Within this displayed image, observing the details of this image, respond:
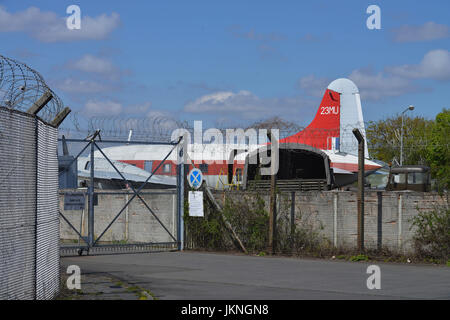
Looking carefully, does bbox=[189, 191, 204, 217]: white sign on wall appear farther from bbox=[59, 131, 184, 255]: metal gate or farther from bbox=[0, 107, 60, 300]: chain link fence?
bbox=[0, 107, 60, 300]: chain link fence

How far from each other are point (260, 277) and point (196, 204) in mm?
6934

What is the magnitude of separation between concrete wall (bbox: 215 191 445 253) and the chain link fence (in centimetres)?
1009

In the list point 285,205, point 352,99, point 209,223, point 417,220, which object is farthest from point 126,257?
point 352,99

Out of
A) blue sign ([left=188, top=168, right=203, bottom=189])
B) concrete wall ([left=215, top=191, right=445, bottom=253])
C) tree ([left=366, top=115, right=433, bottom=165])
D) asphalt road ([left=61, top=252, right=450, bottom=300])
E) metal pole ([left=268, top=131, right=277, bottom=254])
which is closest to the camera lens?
asphalt road ([left=61, top=252, right=450, bottom=300])

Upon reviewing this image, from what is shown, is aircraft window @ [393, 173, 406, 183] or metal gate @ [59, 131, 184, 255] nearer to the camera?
metal gate @ [59, 131, 184, 255]

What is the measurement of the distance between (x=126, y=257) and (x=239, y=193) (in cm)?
389

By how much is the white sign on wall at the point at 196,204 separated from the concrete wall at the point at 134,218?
1.06 meters

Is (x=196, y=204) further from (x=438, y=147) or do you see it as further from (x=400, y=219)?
(x=438, y=147)

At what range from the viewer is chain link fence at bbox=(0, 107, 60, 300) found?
27.8 feet

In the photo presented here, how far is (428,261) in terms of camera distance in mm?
17344
